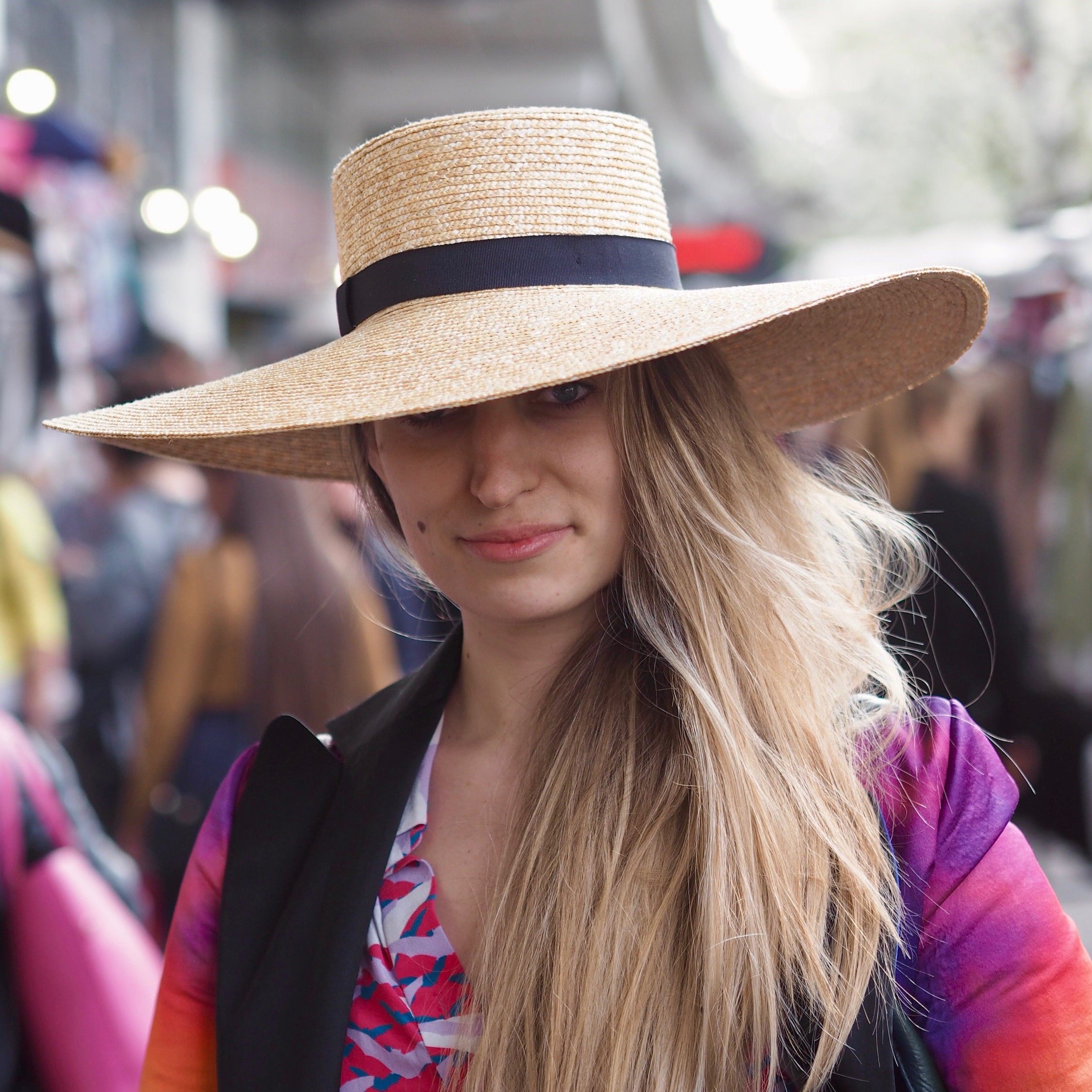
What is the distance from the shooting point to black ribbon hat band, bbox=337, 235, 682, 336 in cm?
141

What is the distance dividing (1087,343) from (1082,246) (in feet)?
1.83

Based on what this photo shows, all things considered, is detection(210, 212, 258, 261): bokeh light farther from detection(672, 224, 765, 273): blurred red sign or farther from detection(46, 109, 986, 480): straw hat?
detection(46, 109, 986, 480): straw hat

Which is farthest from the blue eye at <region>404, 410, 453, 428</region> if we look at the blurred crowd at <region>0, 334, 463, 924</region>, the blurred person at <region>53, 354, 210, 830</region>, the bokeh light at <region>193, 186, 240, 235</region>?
the bokeh light at <region>193, 186, 240, 235</region>

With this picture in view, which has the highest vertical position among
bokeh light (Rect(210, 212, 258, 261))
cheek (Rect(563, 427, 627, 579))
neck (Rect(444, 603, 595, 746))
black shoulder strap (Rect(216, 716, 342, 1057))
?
bokeh light (Rect(210, 212, 258, 261))

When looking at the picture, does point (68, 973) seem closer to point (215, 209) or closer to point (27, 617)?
point (27, 617)

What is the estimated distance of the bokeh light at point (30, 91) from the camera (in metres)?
5.55

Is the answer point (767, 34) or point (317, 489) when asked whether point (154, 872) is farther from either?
point (767, 34)

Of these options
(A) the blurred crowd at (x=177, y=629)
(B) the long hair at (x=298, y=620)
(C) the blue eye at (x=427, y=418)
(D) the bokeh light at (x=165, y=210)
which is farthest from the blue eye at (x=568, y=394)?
(D) the bokeh light at (x=165, y=210)

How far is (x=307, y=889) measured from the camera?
57.6 inches

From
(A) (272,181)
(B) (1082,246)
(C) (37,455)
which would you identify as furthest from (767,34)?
(C) (37,455)

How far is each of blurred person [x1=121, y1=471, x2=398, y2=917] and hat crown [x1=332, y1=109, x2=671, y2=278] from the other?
196 centimetres

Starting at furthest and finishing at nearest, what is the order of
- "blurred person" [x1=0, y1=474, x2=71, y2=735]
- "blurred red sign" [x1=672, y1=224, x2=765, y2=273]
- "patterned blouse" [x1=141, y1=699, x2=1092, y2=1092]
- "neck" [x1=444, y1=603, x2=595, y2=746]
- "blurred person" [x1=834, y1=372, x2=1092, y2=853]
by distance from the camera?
"blurred red sign" [x1=672, y1=224, x2=765, y2=273]
"blurred person" [x1=0, y1=474, x2=71, y2=735]
"blurred person" [x1=834, y1=372, x2=1092, y2=853]
"neck" [x1=444, y1=603, x2=595, y2=746]
"patterned blouse" [x1=141, y1=699, x2=1092, y2=1092]

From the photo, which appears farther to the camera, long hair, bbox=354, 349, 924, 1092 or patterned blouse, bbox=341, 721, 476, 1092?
patterned blouse, bbox=341, 721, 476, 1092

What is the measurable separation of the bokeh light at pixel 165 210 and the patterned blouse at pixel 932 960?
7117 millimetres
